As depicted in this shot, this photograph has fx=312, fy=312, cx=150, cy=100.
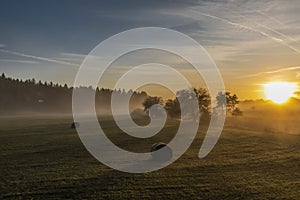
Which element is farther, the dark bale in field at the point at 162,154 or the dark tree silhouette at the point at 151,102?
the dark tree silhouette at the point at 151,102

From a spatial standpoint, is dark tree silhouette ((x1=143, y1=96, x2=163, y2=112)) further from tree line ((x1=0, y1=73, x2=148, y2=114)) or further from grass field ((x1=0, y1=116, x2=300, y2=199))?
grass field ((x1=0, y1=116, x2=300, y2=199))

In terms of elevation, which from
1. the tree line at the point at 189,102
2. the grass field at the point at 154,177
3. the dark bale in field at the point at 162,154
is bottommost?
the grass field at the point at 154,177

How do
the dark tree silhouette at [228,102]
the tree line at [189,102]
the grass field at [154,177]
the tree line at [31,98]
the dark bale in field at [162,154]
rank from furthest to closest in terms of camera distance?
the tree line at [31,98], the dark tree silhouette at [228,102], the tree line at [189,102], the dark bale in field at [162,154], the grass field at [154,177]

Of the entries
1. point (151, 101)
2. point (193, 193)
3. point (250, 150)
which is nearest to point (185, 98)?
point (151, 101)


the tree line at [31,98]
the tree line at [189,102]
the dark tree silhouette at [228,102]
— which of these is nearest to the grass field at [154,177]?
the tree line at [189,102]

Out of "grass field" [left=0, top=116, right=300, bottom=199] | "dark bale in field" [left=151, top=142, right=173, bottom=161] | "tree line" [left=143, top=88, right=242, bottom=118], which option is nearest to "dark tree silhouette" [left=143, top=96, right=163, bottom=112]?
"tree line" [left=143, top=88, right=242, bottom=118]

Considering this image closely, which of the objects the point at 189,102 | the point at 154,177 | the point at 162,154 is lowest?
the point at 154,177

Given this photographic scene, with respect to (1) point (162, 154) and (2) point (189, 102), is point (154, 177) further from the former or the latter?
(2) point (189, 102)

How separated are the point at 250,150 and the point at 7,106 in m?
147

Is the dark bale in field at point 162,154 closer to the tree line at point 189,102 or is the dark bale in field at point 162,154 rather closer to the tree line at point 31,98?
the tree line at point 189,102

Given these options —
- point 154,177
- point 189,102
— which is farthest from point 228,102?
point 154,177

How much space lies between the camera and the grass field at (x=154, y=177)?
1975 cm

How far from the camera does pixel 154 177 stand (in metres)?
23.8

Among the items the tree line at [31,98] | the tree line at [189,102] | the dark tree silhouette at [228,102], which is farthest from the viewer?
the tree line at [31,98]
